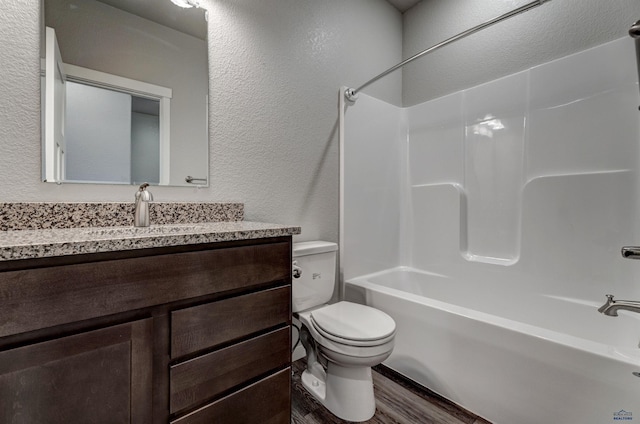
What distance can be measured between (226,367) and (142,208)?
0.69 m

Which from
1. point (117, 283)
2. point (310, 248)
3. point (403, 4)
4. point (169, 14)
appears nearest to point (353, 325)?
point (310, 248)

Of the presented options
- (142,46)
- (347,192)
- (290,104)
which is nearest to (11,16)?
(142,46)

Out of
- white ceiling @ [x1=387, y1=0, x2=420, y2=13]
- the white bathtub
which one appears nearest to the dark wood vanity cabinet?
the white bathtub

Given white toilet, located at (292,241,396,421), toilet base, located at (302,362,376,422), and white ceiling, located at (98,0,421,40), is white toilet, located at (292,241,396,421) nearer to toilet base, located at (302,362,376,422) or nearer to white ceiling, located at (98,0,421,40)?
toilet base, located at (302,362,376,422)

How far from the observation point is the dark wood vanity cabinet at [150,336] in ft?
2.14

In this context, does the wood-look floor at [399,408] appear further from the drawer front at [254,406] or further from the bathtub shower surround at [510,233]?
the drawer front at [254,406]

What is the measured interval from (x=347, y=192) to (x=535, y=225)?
1.23m

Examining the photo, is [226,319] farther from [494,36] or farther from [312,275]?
[494,36]

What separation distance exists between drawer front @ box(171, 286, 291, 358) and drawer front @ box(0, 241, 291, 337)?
54mm

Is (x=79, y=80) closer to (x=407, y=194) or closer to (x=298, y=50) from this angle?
(x=298, y=50)

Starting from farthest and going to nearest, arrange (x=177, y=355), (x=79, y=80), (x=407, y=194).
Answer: (x=407, y=194), (x=79, y=80), (x=177, y=355)

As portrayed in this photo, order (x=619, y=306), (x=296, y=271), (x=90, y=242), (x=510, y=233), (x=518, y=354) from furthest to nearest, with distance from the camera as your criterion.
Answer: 1. (x=510, y=233)
2. (x=296, y=271)
3. (x=518, y=354)
4. (x=619, y=306)
5. (x=90, y=242)

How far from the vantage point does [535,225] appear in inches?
72.5

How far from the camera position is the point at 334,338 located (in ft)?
4.34
